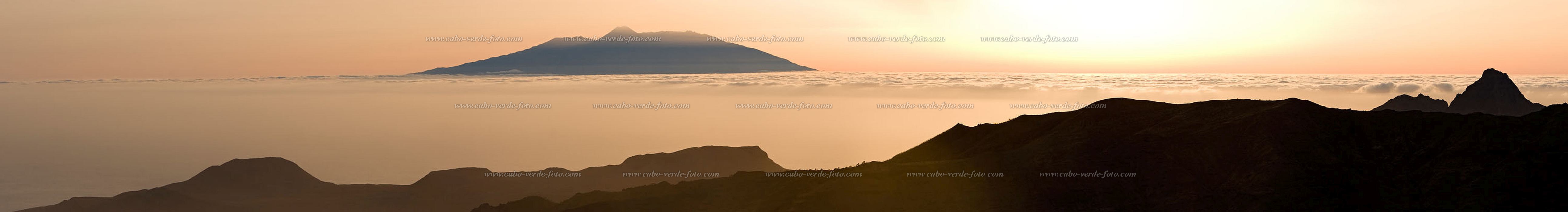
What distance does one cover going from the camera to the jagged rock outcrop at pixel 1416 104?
173 metres

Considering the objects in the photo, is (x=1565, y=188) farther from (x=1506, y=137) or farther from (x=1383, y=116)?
(x=1383, y=116)

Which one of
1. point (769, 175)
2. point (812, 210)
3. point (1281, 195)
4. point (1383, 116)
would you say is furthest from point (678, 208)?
point (1383, 116)

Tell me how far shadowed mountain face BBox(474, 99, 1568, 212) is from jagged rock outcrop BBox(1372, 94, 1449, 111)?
403 ft

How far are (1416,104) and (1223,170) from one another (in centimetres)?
13986

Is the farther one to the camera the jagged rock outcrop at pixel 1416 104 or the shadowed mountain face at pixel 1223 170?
the jagged rock outcrop at pixel 1416 104

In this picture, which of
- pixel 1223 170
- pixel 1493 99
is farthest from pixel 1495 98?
pixel 1223 170

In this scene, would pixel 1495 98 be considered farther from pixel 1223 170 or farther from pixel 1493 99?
pixel 1223 170

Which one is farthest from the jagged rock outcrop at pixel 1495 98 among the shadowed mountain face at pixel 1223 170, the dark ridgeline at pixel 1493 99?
the shadowed mountain face at pixel 1223 170

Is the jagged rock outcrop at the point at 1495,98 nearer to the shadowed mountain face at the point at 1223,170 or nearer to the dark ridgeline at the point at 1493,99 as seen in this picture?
the dark ridgeline at the point at 1493,99

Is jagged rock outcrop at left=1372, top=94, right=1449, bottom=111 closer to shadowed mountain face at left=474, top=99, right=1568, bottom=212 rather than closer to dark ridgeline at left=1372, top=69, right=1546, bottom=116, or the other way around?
dark ridgeline at left=1372, top=69, right=1546, bottom=116

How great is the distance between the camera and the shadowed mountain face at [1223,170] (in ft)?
182

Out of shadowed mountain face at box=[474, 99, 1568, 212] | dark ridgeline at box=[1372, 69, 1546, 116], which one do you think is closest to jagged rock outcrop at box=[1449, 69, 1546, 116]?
dark ridgeline at box=[1372, 69, 1546, 116]

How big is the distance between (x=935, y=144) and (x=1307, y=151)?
3109 centimetres

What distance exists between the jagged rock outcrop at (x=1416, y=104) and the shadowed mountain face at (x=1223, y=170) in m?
123
